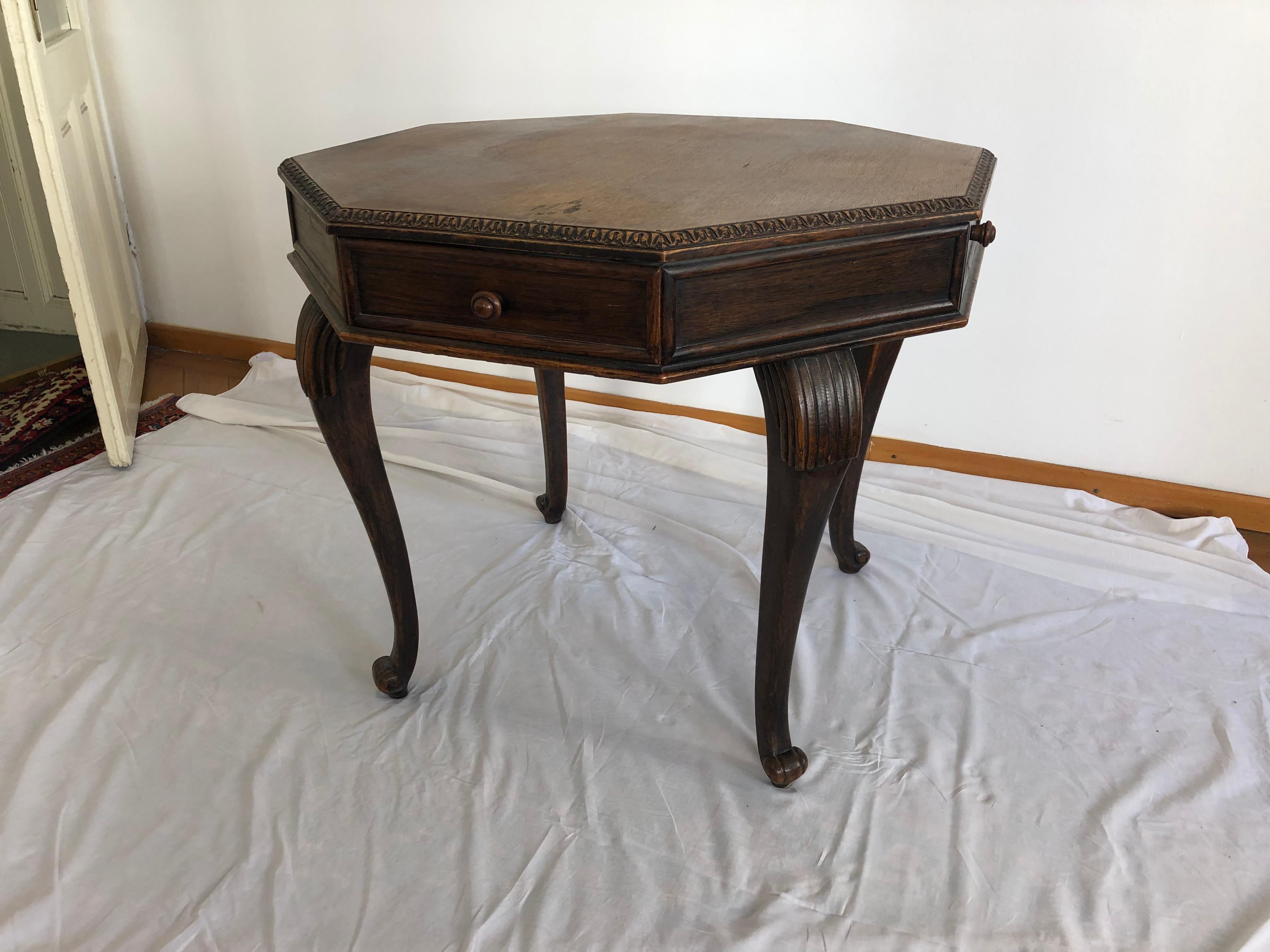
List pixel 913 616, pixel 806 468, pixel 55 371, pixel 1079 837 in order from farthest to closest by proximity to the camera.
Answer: pixel 55 371 < pixel 913 616 < pixel 1079 837 < pixel 806 468

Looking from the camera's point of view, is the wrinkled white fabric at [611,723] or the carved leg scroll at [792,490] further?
the wrinkled white fabric at [611,723]

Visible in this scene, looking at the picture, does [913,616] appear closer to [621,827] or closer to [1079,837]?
[1079,837]

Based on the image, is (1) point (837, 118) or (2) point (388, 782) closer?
(2) point (388, 782)

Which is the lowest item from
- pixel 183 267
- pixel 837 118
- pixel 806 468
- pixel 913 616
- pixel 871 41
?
pixel 913 616

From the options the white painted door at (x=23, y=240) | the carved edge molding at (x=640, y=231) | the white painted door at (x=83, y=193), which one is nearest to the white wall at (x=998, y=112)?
the white painted door at (x=83, y=193)

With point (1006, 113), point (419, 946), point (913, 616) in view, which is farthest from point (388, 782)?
point (1006, 113)

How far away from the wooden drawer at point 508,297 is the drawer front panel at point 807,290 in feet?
0.14

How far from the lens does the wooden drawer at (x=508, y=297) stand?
918mm

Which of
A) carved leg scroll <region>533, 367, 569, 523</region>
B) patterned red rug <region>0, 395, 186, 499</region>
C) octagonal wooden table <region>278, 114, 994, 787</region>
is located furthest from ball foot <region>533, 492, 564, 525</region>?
patterned red rug <region>0, 395, 186, 499</region>

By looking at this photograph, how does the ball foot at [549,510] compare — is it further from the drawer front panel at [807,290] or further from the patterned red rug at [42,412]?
the patterned red rug at [42,412]

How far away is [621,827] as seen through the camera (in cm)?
125

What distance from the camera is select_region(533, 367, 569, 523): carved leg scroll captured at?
69.7 inches

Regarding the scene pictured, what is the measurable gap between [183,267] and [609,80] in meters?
1.46

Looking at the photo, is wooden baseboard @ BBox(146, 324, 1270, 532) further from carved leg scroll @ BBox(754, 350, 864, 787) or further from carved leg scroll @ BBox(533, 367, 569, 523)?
carved leg scroll @ BBox(754, 350, 864, 787)
